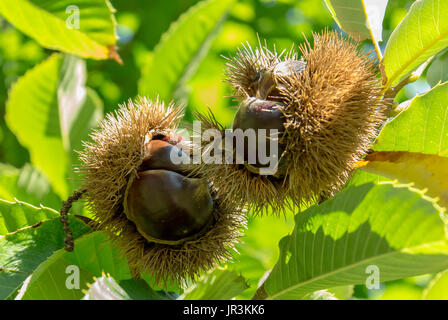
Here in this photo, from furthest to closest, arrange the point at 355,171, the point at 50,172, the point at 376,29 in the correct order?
the point at 50,172
the point at 376,29
the point at 355,171

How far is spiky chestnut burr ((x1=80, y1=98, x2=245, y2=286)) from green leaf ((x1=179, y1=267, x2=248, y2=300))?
1.20 ft

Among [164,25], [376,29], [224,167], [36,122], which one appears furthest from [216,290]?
[164,25]

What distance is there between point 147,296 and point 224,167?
14.8 inches

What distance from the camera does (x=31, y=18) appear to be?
181 centimetres

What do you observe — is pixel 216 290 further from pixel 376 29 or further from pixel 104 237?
pixel 376 29

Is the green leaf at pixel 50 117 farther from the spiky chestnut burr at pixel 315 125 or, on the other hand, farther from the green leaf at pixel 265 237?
the spiky chestnut burr at pixel 315 125

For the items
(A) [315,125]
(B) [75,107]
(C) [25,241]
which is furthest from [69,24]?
(A) [315,125]

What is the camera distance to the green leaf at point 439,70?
1.63 m

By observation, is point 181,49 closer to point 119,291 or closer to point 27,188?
point 27,188

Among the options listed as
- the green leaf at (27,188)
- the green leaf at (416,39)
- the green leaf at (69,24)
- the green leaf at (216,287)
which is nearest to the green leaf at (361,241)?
the green leaf at (216,287)

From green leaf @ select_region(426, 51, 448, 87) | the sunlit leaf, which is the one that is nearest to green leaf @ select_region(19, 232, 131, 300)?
the sunlit leaf

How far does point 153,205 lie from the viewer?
1.40 m

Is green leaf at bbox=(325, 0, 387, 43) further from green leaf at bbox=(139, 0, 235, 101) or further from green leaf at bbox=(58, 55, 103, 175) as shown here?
green leaf at bbox=(58, 55, 103, 175)

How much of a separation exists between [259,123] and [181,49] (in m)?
1.34
